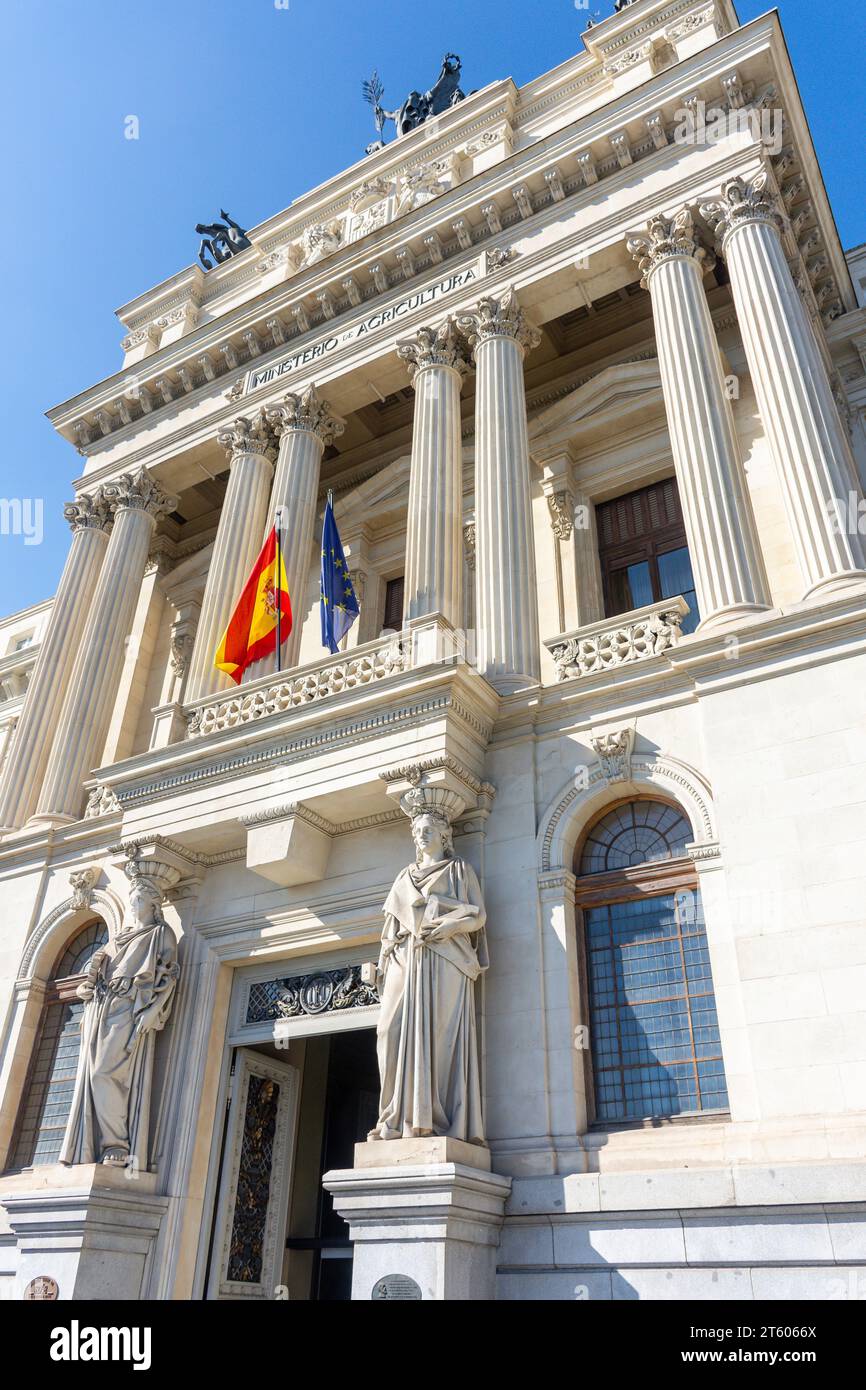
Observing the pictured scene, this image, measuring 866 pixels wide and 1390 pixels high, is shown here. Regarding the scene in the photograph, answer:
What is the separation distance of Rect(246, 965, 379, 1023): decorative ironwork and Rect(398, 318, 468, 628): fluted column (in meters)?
5.17

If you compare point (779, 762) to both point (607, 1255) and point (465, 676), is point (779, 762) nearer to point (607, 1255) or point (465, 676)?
point (465, 676)

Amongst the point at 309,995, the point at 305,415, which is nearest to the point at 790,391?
the point at 305,415

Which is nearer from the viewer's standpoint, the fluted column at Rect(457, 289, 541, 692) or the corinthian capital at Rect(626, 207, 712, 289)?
the fluted column at Rect(457, 289, 541, 692)

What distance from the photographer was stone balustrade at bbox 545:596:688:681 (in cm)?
1377

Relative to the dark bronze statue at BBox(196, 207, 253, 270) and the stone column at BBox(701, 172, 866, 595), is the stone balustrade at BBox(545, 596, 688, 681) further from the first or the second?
the dark bronze statue at BBox(196, 207, 253, 270)

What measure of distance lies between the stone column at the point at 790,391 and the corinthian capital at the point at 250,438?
357 inches

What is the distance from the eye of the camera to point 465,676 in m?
13.2

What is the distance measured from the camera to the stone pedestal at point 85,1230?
40.2 ft

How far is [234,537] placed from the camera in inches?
762

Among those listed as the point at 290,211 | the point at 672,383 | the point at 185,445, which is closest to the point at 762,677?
the point at 672,383

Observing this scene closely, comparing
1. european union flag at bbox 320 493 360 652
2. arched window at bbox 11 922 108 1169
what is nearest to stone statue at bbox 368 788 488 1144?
european union flag at bbox 320 493 360 652

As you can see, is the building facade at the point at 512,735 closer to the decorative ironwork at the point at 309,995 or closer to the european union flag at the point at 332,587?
the decorative ironwork at the point at 309,995

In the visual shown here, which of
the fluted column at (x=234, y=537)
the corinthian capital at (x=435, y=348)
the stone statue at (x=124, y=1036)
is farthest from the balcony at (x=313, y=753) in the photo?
the corinthian capital at (x=435, y=348)

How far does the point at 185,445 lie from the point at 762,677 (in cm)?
1428
